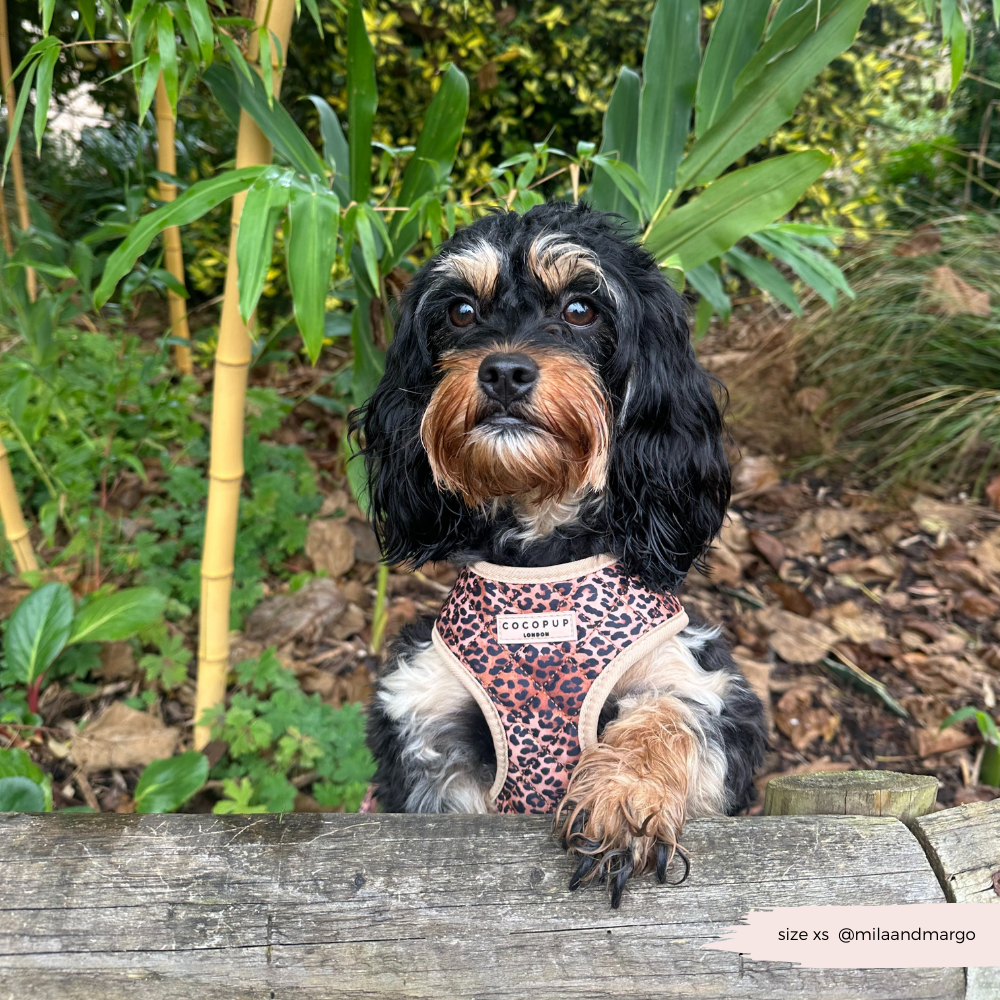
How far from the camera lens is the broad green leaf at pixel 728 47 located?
91.4 inches

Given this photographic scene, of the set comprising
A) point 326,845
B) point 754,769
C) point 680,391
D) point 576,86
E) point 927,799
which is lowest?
point 754,769

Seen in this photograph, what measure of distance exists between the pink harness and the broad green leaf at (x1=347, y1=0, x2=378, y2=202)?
4.34ft

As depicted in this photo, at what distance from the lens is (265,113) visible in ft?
7.13

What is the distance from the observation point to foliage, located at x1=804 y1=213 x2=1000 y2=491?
449 centimetres

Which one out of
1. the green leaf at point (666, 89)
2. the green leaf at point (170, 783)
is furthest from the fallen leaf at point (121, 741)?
the green leaf at point (666, 89)

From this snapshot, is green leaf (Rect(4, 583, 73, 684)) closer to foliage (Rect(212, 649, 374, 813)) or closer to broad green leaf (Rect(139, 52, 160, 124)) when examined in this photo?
foliage (Rect(212, 649, 374, 813))

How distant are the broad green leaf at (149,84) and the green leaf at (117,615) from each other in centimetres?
149

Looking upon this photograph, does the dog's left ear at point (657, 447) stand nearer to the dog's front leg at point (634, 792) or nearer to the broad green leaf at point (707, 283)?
the dog's front leg at point (634, 792)

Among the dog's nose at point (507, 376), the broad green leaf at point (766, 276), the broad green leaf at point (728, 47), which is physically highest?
the broad green leaf at point (728, 47)

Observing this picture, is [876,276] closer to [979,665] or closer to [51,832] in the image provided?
[979,665]

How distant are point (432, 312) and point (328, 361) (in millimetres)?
3577

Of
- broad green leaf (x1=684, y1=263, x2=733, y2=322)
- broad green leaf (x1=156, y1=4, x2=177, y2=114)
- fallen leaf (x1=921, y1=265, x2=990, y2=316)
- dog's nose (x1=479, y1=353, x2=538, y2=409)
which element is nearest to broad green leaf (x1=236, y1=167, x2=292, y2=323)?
broad green leaf (x1=156, y1=4, x2=177, y2=114)

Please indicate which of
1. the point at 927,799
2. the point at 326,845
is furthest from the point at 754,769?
the point at 326,845

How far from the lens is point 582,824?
155cm
